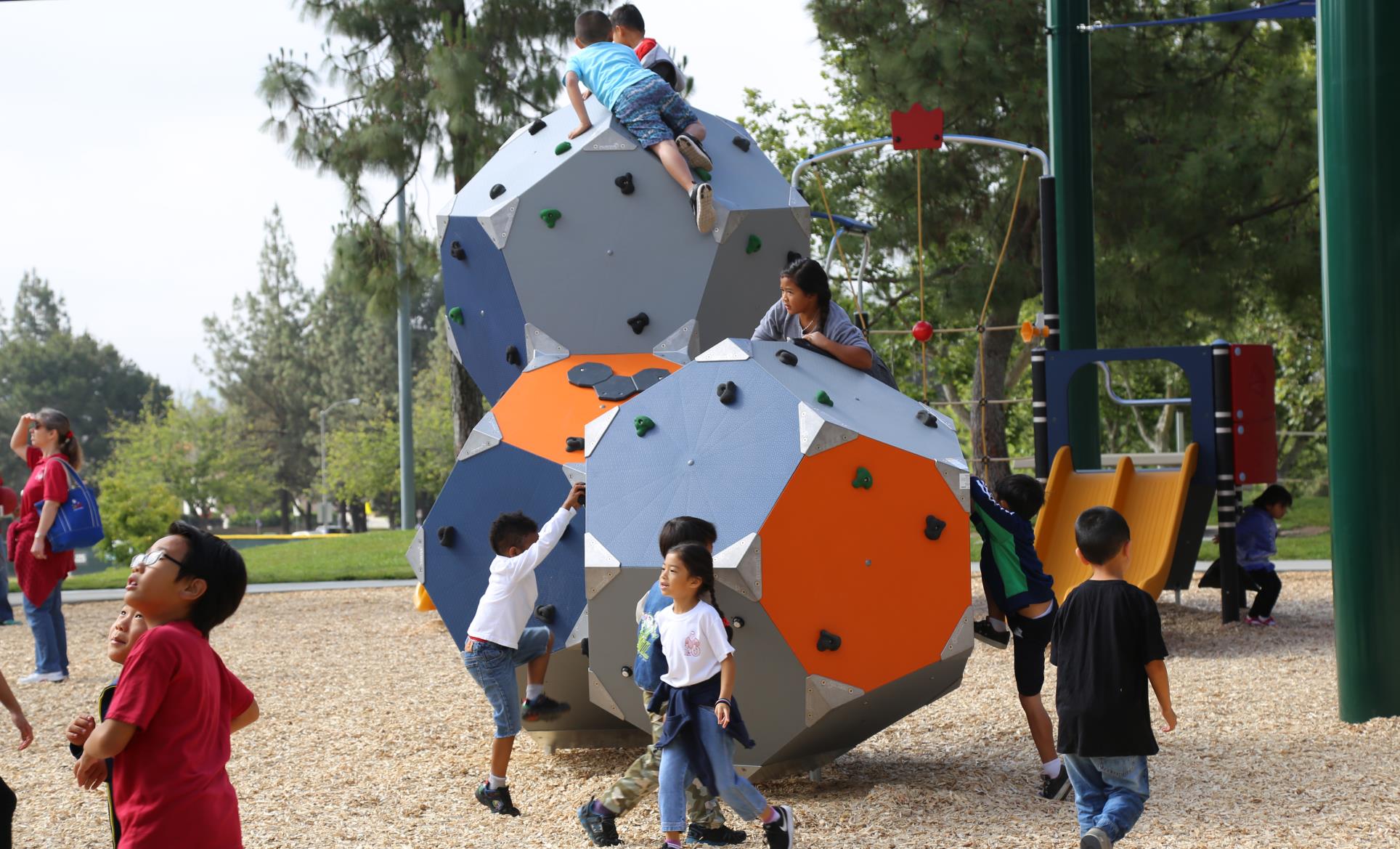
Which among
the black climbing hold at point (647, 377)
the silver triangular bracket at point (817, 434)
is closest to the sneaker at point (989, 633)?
the silver triangular bracket at point (817, 434)

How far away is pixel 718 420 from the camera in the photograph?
5629mm

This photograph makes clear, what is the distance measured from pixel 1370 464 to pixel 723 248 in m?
3.75

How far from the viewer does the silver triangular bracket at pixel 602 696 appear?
569 cm

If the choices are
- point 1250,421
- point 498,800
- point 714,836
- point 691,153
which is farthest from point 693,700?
point 1250,421

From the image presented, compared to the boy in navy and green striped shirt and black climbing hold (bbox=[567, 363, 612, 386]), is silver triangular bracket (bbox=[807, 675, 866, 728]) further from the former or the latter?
black climbing hold (bbox=[567, 363, 612, 386])

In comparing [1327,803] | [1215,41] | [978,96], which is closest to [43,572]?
[1327,803]

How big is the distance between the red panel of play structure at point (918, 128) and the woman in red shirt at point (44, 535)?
24.6ft

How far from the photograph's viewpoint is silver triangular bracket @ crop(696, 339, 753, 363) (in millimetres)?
5809

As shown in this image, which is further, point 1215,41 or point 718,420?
point 1215,41

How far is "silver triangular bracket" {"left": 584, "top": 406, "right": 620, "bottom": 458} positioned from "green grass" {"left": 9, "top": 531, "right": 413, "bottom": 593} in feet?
41.4

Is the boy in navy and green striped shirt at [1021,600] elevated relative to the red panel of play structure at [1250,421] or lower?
lower

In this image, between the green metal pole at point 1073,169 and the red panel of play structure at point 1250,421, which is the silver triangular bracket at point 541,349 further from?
the green metal pole at point 1073,169

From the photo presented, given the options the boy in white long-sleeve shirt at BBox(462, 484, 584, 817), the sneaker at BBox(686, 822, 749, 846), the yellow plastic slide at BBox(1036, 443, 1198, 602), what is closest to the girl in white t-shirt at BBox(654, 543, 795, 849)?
the sneaker at BBox(686, 822, 749, 846)

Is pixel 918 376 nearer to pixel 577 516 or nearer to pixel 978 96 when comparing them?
pixel 978 96
